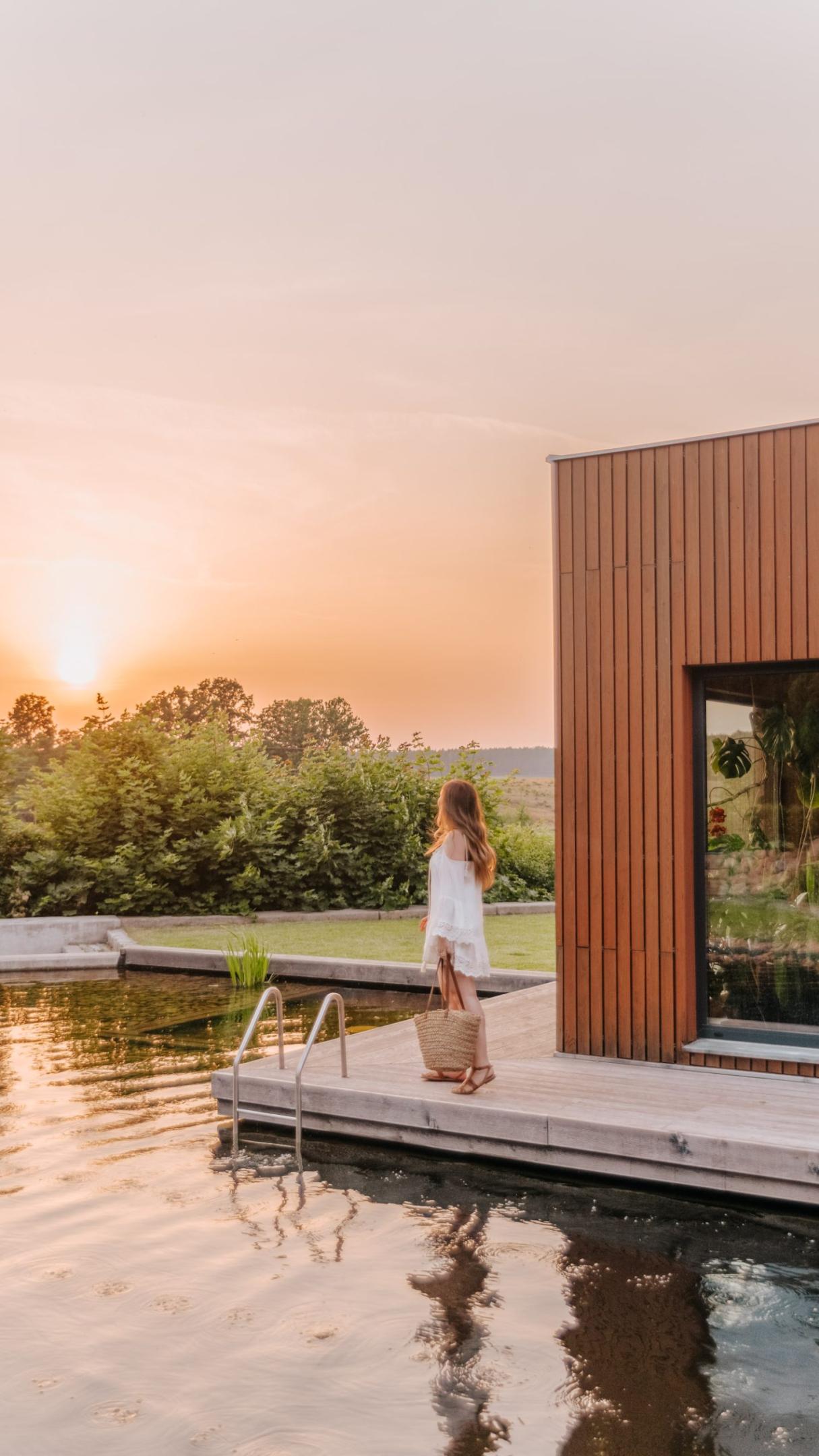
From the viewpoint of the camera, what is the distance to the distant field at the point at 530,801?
24.2 metres

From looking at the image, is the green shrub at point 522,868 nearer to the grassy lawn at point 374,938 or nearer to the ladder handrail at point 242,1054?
the grassy lawn at point 374,938

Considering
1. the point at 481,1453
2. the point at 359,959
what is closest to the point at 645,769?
the point at 481,1453

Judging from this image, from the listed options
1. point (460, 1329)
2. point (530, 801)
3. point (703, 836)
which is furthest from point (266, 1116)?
point (530, 801)

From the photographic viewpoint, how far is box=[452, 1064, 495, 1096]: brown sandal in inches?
265

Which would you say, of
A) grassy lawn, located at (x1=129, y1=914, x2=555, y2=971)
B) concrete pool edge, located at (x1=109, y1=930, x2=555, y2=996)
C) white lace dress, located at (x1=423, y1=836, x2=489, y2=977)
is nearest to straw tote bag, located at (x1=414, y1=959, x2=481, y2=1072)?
white lace dress, located at (x1=423, y1=836, x2=489, y2=977)

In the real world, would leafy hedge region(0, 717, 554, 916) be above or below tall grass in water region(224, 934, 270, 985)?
above

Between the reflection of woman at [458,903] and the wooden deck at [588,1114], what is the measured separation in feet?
1.50

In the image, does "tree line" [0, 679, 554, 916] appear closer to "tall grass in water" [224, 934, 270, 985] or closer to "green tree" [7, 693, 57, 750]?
"tall grass in water" [224, 934, 270, 985]

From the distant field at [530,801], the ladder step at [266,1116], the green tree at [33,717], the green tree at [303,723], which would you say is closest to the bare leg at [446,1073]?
the ladder step at [266,1116]

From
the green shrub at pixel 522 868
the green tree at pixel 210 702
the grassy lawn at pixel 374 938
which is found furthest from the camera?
the green tree at pixel 210 702

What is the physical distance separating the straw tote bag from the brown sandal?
0.21 feet

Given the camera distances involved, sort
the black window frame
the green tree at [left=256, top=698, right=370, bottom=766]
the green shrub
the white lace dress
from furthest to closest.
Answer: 1. the green tree at [left=256, top=698, right=370, bottom=766]
2. the green shrub
3. the black window frame
4. the white lace dress

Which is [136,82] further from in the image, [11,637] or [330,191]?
[11,637]

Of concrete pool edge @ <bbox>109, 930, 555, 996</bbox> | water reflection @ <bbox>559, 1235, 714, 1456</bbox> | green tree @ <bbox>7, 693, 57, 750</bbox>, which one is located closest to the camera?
water reflection @ <bbox>559, 1235, 714, 1456</bbox>
